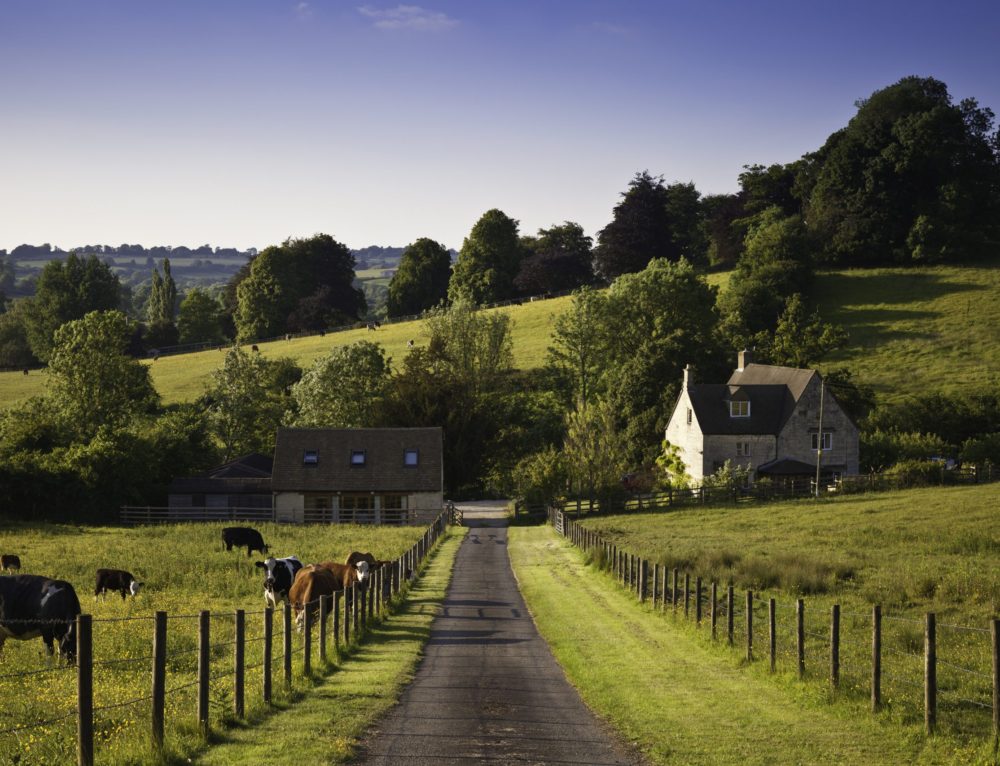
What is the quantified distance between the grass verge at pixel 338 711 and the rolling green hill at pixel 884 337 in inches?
2652

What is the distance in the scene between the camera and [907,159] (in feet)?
366

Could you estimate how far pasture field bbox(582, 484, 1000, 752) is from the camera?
19.0 metres

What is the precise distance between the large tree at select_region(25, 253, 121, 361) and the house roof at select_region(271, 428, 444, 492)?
7096cm

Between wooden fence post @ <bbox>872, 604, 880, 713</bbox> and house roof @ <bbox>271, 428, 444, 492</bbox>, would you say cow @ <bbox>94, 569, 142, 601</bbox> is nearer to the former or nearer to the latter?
wooden fence post @ <bbox>872, 604, 880, 713</bbox>

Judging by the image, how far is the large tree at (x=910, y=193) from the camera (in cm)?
11081

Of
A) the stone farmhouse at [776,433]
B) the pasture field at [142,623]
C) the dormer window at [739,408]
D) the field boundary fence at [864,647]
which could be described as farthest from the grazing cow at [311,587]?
the dormer window at [739,408]

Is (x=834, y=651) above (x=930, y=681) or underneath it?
underneath

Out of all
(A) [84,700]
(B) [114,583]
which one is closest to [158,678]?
(A) [84,700]

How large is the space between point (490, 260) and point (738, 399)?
6603 cm

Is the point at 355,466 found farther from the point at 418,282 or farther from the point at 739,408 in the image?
the point at 418,282

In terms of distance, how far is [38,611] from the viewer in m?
19.6

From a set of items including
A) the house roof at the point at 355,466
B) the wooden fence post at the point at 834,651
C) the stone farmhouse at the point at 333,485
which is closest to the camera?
the wooden fence post at the point at 834,651

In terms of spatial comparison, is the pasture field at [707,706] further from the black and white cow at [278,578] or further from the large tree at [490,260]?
the large tree at [490,260]

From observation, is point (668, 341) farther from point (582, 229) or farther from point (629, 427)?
point (582, 229)
